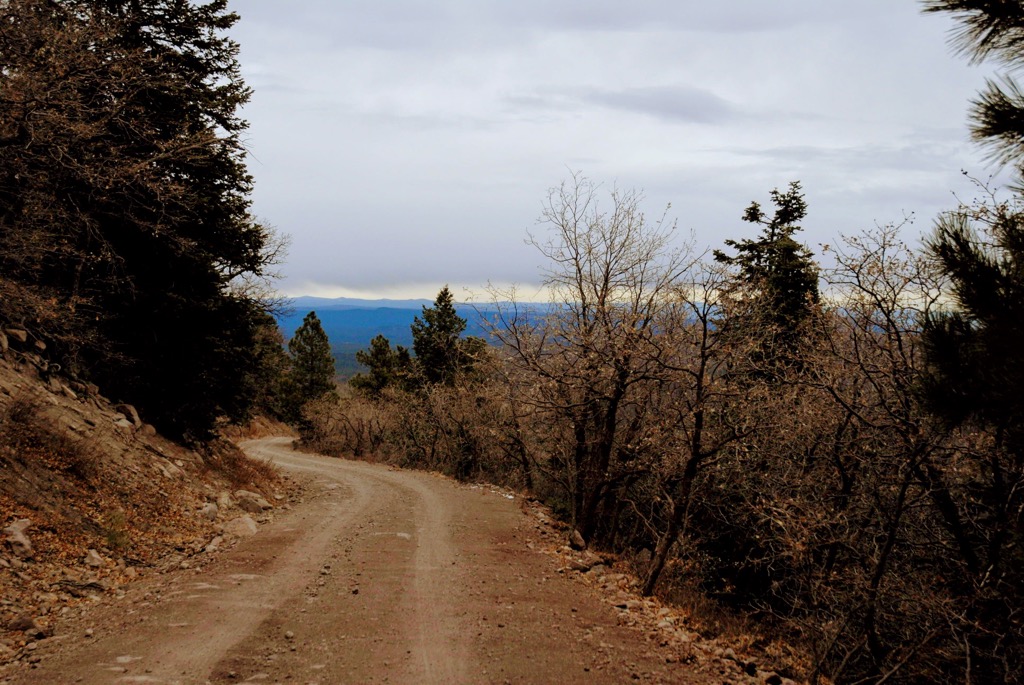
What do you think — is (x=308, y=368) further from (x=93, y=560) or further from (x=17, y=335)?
(x=93, y=560)

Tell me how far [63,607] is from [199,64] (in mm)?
15102

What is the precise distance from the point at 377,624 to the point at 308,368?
62.6 metres

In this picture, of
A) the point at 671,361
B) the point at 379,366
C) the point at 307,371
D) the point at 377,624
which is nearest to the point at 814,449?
the point at 671,361

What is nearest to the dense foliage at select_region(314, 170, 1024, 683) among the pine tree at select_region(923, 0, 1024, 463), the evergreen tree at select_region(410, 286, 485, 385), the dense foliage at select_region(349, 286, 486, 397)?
the pine tree at select_region(923, 0, 1024, 463)

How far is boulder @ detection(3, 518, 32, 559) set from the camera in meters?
8.16

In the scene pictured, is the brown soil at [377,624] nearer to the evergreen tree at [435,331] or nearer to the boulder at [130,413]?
the boulder at [130,413]

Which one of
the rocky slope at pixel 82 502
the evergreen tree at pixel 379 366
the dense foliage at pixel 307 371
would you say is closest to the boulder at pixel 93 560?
the rocky slope at pixel 82 502

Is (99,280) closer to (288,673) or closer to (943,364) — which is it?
(288,673)

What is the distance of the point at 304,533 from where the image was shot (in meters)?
12.9

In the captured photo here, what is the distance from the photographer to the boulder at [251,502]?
15.0 metres

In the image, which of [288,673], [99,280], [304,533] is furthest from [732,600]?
[99,280]

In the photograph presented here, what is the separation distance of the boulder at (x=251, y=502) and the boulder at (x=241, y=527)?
142 centimetres

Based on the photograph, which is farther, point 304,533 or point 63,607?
point 304,533

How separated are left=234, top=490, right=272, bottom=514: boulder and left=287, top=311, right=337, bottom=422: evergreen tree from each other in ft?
162
